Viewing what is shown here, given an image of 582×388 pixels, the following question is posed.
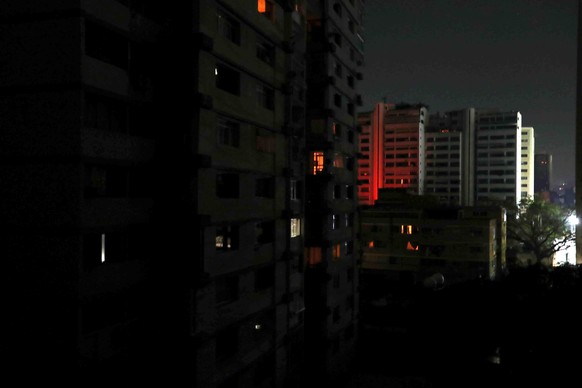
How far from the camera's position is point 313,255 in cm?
2880

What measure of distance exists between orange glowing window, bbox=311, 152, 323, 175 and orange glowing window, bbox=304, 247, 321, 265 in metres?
4.51

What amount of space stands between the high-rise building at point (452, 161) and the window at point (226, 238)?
11889 centimetres

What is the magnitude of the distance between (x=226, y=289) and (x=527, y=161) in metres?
142

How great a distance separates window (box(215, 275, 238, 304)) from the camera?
59.2 feet

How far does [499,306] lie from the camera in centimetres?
3108

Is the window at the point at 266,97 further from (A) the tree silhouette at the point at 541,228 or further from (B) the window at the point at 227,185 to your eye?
(A) the tree silhouette at the point at 541,228

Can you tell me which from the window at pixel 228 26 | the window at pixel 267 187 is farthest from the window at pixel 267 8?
the window at pixel 267 187

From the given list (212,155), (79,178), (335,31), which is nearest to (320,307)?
(212,155)

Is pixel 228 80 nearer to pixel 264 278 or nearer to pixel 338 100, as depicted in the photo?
pixel 264 278

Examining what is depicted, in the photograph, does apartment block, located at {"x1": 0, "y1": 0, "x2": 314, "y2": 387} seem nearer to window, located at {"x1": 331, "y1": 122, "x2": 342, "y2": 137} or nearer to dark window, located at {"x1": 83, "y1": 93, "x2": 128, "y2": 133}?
dark window, located at {"x1": 83, "y1": 93, "x2": 128, "y2": 133}

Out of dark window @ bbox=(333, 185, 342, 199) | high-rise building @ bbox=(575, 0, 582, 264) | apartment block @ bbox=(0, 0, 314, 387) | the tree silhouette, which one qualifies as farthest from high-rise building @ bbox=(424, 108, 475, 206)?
apartment block @ bbox=(0, 0, 314, 387)

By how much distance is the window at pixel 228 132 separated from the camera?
17859 millimetres

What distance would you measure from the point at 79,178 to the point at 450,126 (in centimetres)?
13208

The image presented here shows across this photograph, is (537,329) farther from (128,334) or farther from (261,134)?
(128,334)
